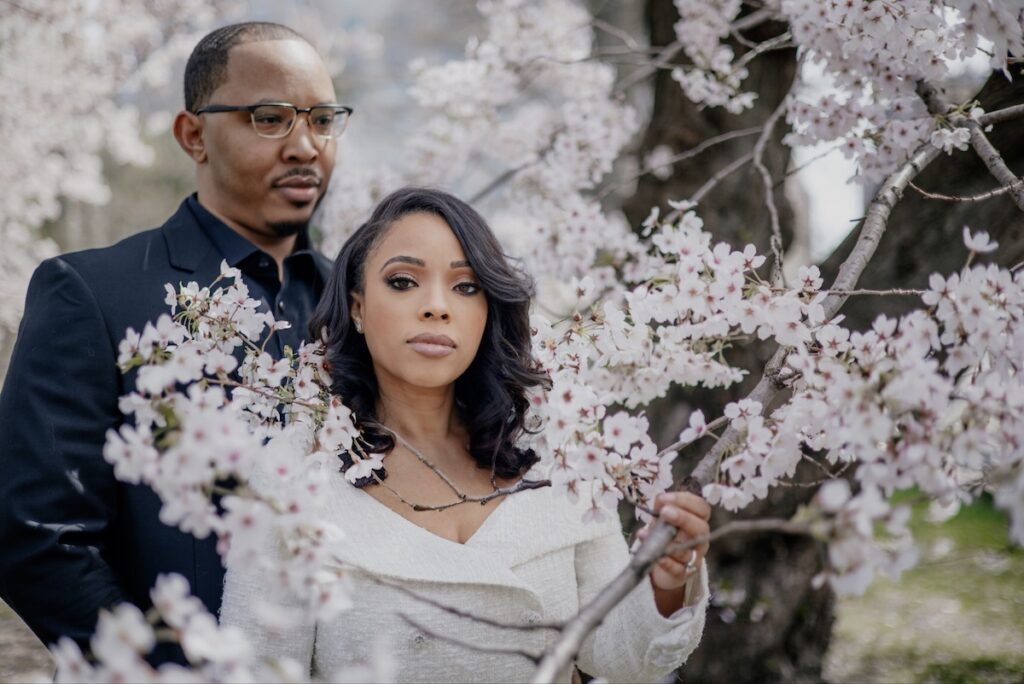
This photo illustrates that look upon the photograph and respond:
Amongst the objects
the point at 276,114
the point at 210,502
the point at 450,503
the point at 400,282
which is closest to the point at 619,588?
the point at 210,502

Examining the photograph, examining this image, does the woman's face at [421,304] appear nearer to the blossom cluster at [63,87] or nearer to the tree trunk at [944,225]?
the tree trunk at [944,225]

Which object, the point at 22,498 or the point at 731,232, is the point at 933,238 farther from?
the point at 22,498

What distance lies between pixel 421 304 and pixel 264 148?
2.60 ft

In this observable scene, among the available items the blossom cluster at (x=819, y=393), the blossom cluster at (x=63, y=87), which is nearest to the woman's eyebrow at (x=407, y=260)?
the blossom cluster at (x=819, y=393)

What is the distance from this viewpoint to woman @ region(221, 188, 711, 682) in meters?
1.70

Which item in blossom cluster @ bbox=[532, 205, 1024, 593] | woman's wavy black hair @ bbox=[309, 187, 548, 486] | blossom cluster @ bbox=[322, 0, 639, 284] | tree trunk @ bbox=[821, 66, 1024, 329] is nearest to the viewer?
blossom cluster @ bbox=[532, 205, 1024, 593]

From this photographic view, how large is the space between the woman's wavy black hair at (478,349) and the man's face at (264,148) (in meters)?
0.45

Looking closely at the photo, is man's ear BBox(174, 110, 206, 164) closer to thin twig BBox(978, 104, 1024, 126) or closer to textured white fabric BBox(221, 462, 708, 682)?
textured white fabric BBox(221, 462, 708, 682)

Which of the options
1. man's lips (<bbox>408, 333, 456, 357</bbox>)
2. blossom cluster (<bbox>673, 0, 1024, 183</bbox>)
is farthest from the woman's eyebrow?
blossom cluster (<bbox>673, 0, 1024, 183</bbox>)

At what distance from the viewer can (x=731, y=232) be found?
333 centimetres

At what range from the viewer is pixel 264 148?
2307mm

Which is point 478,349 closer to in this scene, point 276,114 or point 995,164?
point 276,114

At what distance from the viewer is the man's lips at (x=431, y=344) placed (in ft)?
5.90

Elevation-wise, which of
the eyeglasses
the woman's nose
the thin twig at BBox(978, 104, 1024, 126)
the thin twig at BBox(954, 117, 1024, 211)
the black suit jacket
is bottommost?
the black suit jacket
